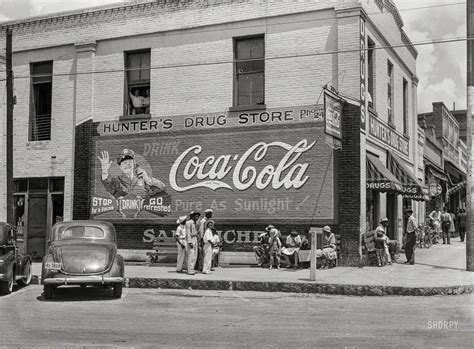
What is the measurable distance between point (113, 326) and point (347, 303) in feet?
15.8

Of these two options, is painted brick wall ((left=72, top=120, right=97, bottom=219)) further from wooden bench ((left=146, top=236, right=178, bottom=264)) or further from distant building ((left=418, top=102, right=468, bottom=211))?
distant building ((left=418, top=102, right=468, bottom=211))

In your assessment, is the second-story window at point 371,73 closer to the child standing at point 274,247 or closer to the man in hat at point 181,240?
the child standing at point 274,247

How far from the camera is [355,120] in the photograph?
17.5 meters

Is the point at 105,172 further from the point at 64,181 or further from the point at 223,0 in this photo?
the point at 223,0

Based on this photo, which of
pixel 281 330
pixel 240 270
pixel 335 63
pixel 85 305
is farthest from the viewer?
pixel 335 63

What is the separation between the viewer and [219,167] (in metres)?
18.8

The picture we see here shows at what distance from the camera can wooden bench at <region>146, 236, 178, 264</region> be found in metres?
18.4

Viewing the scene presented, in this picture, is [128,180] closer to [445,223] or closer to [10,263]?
[10,263]

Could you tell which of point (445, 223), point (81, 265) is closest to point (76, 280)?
point (81, 265)

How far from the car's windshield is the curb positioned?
1.59 meters

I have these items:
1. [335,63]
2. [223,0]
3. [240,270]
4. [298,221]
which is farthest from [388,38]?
[240,270]

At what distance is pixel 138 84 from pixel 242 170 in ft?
16.1

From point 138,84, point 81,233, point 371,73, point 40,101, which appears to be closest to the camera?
point 81,233

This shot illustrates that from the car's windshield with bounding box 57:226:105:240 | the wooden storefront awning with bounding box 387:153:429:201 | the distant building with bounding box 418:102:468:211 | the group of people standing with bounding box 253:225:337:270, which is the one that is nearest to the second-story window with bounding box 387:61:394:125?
the wooden storefront awning with bounding box 387:153:429:201
